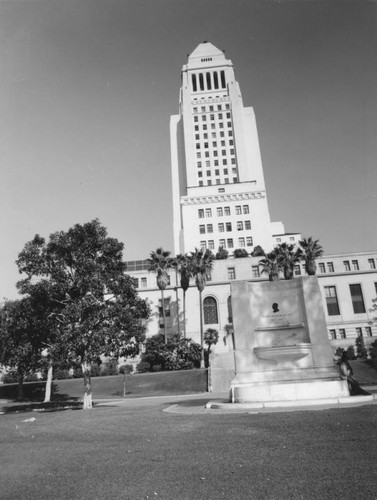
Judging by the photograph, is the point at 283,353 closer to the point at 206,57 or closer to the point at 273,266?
the point at 273,266

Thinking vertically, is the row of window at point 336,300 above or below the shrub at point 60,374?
above

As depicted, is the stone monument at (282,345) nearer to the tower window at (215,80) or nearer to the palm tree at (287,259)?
the palm tree at (287,259)

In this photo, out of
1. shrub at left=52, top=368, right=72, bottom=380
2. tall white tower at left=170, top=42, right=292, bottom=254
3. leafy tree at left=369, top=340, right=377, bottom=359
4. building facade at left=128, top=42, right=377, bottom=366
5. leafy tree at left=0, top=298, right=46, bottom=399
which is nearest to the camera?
leafy tree at left=0, top=298, right=46, bottom=399

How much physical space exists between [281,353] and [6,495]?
13.5 metres

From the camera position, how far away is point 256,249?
66875 mm

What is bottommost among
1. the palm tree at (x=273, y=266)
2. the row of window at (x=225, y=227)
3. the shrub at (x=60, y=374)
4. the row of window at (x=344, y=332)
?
the shrub at (x=60, y=374)

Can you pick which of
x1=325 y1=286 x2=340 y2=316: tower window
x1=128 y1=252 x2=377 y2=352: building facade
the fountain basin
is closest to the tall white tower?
x1=128 y1=252 x2=377 y2=352: building facade

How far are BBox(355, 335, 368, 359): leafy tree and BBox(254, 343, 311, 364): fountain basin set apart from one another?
138ft

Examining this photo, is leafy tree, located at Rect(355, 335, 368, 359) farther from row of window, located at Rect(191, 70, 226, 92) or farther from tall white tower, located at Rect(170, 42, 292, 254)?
row of window, located at Rect(191, 70, 226, 92)

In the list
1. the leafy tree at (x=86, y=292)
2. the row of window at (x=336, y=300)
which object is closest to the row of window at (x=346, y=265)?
the row of window at (x=336, y=300)

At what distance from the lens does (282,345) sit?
58.0ft

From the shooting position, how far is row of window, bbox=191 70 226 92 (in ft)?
352

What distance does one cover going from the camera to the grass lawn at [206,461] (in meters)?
5.47

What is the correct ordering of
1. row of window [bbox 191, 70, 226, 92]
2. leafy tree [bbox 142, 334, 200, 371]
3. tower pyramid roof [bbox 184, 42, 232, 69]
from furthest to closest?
tower pyramid roof [bbox 184, 42, 232, 69] < row of window [bbox 191, 70, 226, 92] < leafy tree [bbox 142, 334, 200, 371]
